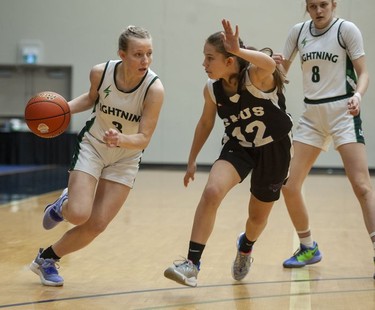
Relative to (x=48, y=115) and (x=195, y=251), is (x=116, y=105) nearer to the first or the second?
(x=48, y=115)

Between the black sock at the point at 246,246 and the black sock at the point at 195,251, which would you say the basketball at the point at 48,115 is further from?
the black sock at the point at 246,246

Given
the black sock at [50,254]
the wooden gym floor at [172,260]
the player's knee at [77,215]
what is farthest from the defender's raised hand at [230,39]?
the black sock at [50,254]

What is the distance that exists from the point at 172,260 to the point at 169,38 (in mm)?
12405

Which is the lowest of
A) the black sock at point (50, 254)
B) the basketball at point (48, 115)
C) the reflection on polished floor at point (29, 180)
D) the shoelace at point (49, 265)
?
the reflection on polished floor at point (29, 180)

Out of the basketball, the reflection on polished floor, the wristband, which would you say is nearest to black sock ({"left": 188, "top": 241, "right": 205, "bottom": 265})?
the basketball

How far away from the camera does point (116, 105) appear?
4.12 meters

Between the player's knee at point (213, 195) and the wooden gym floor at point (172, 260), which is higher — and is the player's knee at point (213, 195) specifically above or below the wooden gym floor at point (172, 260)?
above

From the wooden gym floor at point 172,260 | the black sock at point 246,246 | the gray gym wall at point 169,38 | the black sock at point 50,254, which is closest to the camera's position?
the wooden gym floor at point 172,260

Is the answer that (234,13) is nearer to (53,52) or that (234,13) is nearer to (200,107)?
(200,107)

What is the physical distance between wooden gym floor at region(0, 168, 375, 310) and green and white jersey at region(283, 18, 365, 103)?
1.27 meters

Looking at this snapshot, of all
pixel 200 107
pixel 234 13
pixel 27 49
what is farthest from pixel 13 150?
pixel 234 13

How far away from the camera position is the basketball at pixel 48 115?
4.10 meters

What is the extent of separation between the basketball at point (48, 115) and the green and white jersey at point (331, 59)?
1.74 metres

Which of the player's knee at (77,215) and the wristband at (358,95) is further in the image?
the wristband at (358,95)
